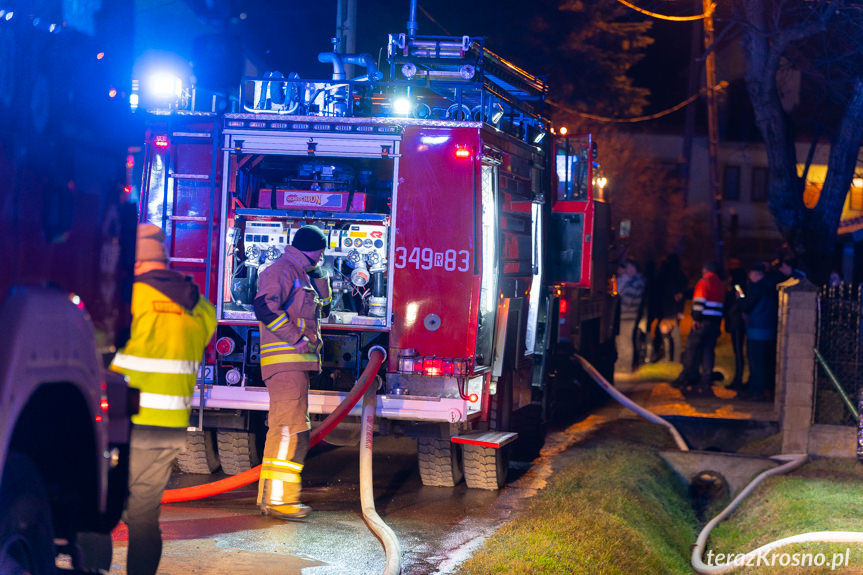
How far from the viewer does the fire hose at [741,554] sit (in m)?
6.91

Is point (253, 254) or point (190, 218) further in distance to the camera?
point (253, 254)

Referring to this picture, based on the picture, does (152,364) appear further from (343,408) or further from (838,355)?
(838,355)

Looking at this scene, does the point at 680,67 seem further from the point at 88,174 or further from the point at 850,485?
the point at 88,174

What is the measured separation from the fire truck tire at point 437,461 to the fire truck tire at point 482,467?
115 mm

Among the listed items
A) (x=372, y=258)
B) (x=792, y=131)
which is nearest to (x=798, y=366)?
(x=372, y=258)

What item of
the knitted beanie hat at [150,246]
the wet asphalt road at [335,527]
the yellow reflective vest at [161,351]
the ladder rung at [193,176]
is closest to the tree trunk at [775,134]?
the wet asphalt road at [335,527]

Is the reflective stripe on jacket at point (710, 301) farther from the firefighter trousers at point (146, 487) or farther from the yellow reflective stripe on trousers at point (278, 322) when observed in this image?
the firefighter trousers at point (146, 487)

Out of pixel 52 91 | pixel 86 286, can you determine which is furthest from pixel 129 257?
pixel 52 91

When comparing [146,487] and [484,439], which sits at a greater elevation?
[146,487]

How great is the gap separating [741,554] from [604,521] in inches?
45.4

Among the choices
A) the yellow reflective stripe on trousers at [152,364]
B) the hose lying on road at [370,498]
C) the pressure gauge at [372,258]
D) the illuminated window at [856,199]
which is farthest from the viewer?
the illuminated window at [856,199]

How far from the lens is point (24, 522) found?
3.65 m

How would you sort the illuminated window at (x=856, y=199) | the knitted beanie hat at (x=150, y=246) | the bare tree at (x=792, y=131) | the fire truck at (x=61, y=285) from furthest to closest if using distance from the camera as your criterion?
the illuminated window at (x=856, y=199), the bare tree at (x=792, y=131), the knitted beanie hat at (x=150, y=246), the fire truck at (x=61, y=285)

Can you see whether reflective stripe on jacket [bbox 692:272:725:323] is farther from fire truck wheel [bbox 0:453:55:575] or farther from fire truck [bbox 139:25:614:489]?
fire truck wheel [bbox 0:453:55:575]
